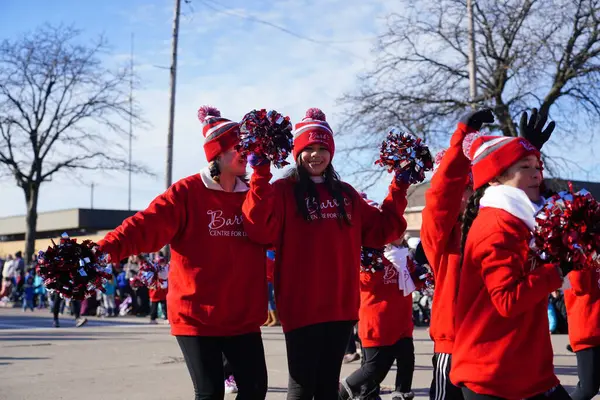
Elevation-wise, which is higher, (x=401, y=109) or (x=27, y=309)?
(x=401, y=109)

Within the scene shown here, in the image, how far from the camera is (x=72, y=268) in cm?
419

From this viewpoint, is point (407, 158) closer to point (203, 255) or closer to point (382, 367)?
point (203, 255)

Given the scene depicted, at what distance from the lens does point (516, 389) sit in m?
3.04

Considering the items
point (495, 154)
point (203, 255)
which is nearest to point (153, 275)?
point (203, 255)

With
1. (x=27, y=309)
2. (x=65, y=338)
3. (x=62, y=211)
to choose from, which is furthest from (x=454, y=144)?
(x=62, y=211)

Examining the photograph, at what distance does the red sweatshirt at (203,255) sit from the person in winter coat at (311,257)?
0.19 meters

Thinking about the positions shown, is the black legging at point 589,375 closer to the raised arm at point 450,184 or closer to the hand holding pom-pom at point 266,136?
the raised arm at point 450,184

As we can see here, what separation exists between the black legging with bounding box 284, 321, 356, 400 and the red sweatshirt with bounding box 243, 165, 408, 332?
58mm

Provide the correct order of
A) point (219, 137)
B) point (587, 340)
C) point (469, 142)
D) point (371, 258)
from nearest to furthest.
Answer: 1. point (469, 142)
2. point (219, 137)
3. point (587, 340)
4. point (371, 258)

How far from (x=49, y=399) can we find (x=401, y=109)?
13.8 metres

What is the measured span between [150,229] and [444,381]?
193 centimetres

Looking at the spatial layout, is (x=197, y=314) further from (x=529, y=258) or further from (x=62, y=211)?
(x=62, y=211)

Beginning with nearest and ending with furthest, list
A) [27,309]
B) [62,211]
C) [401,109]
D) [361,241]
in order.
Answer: [361,241] → [401,109] → [27,309] → [62,211]

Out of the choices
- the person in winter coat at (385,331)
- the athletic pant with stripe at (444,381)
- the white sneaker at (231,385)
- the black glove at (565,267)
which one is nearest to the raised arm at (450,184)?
the athletic pant with stripe at (444,381)
